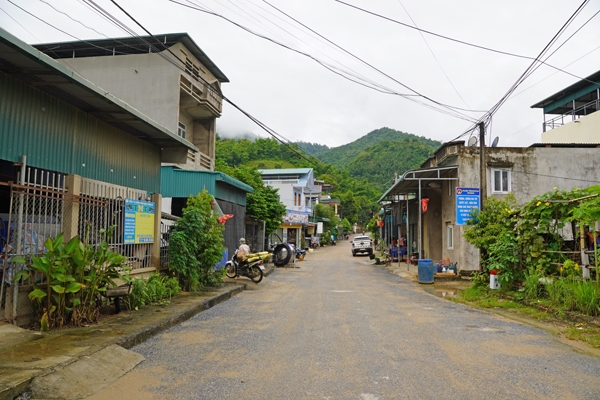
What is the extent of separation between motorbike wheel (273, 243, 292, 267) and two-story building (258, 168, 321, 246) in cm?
1727

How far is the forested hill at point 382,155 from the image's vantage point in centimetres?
5740

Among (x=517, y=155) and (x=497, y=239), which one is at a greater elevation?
(x=517, y=155)

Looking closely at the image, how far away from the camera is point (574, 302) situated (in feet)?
31.0

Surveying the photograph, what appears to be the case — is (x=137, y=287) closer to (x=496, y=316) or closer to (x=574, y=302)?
(x=496, y=316)

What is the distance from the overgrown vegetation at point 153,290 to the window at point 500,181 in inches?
586

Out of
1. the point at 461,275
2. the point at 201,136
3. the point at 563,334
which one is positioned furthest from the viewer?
the point at 201,136

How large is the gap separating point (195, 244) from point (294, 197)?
131 feet

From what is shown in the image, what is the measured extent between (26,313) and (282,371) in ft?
13.8

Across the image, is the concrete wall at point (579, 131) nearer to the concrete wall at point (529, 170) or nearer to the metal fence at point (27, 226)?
the concrete wall at point (529, 170)

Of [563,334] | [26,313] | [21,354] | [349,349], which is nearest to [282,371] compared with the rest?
[349,349]

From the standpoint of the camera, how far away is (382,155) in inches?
2557

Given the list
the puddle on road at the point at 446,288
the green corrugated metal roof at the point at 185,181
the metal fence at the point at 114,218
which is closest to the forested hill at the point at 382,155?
the puddle on road at the point at 446,288

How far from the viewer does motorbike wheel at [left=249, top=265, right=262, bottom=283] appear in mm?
16703

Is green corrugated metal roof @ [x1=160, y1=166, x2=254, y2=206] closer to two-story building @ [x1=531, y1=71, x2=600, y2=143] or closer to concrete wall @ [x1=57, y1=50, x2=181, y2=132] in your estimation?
concrete wall @ [x1=57, y1=50, x2=181, y2=132]
